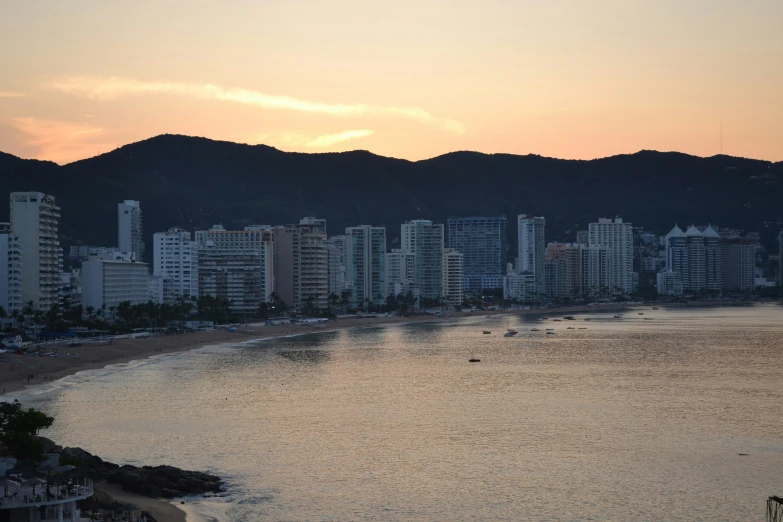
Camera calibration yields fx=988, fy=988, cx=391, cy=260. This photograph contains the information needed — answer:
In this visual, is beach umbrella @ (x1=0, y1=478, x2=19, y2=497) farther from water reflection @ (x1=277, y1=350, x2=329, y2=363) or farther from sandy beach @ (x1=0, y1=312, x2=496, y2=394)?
water reflection @ (x1=277, y1=350, x2=329, y2=363)

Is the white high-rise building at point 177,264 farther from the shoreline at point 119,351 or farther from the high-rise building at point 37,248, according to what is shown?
the high-rise building at point 37,248

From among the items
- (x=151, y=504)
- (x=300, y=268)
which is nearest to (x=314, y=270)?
(x=300, y=268)

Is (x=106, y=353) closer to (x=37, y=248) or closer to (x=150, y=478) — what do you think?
(x=37, y=248)

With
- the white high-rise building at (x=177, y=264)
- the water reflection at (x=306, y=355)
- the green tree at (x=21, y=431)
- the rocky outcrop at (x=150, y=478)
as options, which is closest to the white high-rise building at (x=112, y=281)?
the white high-rise building at (x=177, y=264)

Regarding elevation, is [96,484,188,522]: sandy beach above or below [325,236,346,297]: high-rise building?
below

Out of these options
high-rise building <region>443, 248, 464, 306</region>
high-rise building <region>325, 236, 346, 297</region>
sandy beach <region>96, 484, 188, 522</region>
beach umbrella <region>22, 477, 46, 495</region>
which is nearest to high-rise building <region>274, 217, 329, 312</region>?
high-rise building <region>325, 236, 346, 297</region>
